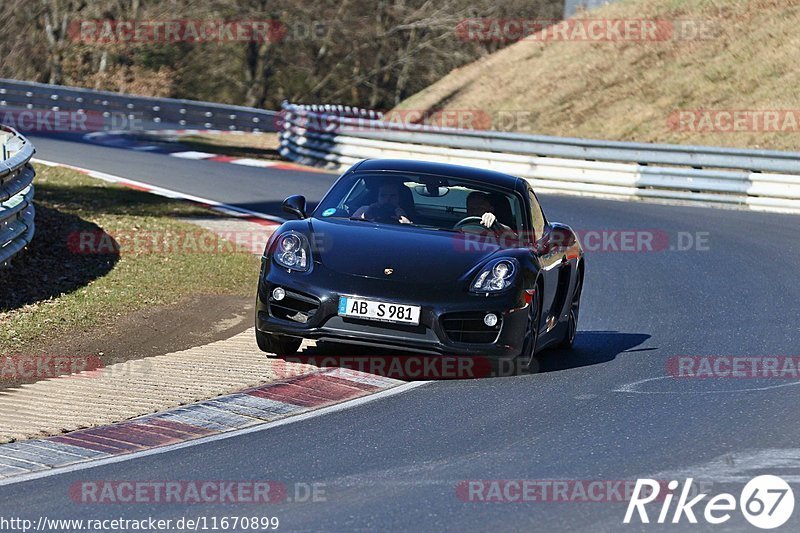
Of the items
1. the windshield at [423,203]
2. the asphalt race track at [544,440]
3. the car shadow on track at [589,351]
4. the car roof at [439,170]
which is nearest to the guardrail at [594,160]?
the asphalt race track at [544,440]

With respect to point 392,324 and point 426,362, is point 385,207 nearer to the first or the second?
point 426,362

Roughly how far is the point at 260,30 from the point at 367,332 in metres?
42.6

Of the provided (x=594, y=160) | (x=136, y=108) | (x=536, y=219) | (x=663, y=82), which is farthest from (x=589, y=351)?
(x=136, y=108)

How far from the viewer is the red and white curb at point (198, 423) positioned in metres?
6.40

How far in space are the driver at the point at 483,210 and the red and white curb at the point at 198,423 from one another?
1532 millimetres

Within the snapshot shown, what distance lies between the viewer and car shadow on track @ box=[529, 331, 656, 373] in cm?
945

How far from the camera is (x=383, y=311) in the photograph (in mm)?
8305

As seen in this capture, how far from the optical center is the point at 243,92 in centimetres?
5419

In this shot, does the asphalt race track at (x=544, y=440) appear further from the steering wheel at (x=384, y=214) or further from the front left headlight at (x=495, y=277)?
the steering wheel at (x=384, y=214)

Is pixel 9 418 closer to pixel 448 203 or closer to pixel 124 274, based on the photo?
pixel 448 203

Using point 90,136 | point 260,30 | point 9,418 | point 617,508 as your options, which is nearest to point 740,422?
point 617,508

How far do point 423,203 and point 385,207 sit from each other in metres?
0.30

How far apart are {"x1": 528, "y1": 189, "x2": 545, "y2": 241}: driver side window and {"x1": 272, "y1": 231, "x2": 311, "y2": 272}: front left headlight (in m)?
1.76

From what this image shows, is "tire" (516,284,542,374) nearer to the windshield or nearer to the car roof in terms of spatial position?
the windshield
